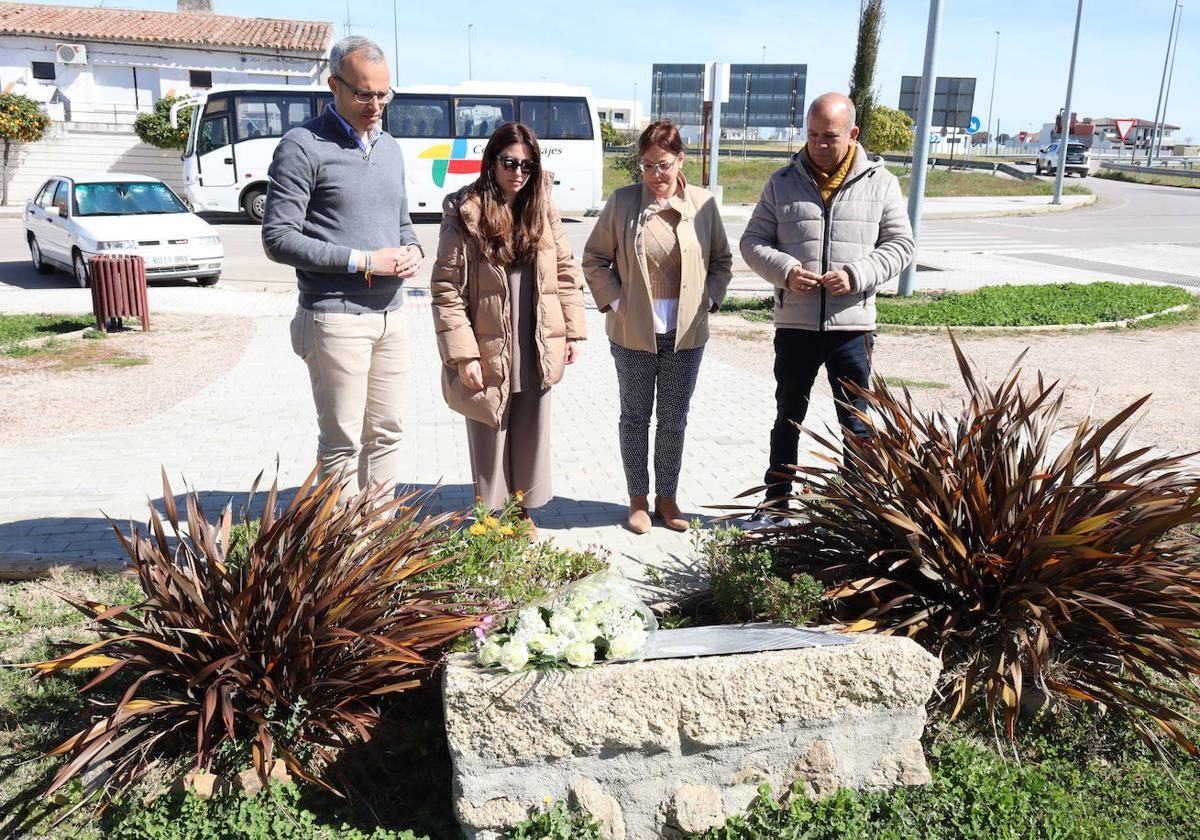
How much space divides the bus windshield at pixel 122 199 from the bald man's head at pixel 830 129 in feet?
44.0

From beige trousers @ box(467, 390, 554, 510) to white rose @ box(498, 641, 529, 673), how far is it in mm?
1869

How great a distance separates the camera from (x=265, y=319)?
41.2ft

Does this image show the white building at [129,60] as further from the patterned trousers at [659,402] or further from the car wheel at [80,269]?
the patterned trousers at [659,402]

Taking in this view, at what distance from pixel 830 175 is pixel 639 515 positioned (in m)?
1.88

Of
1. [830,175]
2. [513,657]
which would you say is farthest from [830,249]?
[513,657]

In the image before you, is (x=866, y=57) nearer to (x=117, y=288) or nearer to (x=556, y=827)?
(x=117, y=288)

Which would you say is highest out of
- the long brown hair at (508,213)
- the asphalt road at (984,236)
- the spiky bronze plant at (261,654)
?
the long brown hair at (508,213)

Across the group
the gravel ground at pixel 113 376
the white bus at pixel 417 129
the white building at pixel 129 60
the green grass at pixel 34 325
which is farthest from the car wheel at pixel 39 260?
the white building at pixel 129 60

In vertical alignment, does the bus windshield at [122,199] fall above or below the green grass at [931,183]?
above

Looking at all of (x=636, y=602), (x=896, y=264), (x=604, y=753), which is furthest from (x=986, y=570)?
(x=896, y=264)

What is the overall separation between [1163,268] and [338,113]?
18110 mm

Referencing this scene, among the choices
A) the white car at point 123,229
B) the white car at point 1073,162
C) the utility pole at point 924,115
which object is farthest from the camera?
the white car at point 1073,162

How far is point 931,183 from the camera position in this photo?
44812mm

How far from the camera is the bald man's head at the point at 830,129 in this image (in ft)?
14.6
